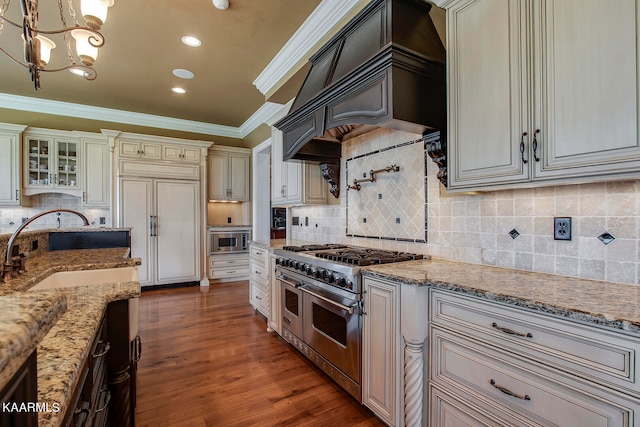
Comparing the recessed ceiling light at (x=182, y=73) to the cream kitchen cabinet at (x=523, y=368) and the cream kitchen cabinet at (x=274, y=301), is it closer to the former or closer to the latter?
the cream kitchen cabinet at (x=274, y=301)

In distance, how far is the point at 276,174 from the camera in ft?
12.7

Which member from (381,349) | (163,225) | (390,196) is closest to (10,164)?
(163,225)

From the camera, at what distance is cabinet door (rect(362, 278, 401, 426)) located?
1.69m

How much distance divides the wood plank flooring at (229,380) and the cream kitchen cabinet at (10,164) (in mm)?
2612

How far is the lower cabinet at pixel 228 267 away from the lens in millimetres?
5441

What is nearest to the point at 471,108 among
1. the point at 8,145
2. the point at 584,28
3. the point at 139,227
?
the point at 584,28

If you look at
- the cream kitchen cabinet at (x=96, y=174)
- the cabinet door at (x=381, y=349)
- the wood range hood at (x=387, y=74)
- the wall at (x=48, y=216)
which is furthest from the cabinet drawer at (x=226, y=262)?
the cabinet door at (x=381, y=349)

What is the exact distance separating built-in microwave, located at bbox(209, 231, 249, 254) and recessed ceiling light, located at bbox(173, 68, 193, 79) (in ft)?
8.38

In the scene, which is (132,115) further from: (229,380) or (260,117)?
(229,380)

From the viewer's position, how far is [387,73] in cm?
178

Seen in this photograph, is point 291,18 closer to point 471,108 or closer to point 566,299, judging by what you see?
point 471,108

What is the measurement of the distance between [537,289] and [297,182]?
8.12ft

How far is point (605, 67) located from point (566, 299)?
35.5 inches

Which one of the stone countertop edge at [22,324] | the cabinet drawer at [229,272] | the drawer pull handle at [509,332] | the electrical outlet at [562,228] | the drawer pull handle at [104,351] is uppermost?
the electrical outlet at [562,228]
